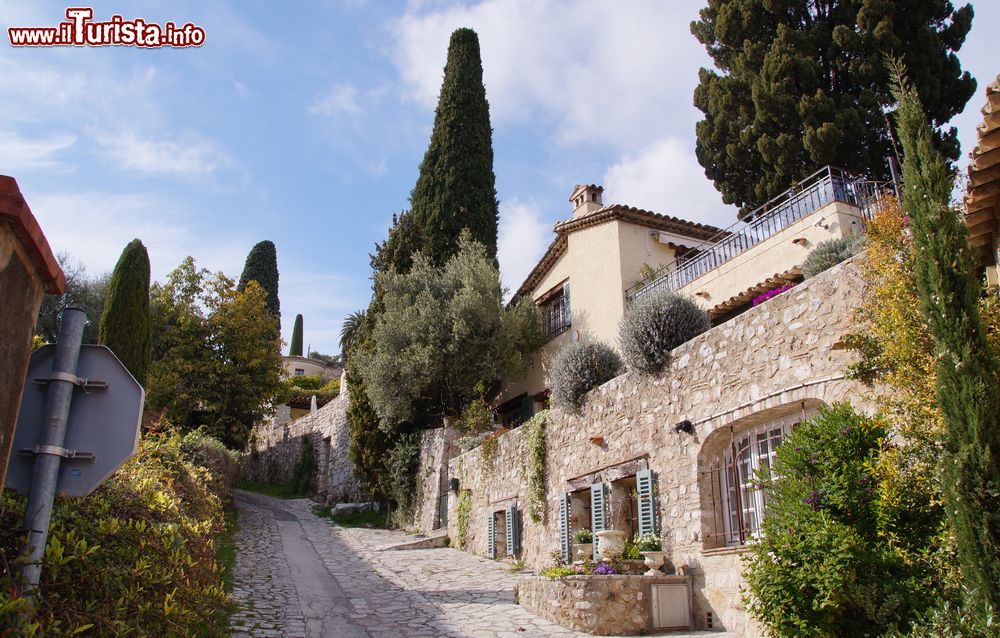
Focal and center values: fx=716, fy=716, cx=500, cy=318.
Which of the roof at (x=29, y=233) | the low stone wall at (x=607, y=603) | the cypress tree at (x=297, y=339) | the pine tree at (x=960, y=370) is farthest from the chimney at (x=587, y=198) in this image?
the cypress tree at (x=297, y=339)

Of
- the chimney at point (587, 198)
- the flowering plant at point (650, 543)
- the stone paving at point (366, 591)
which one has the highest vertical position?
the chimney at point (587, 198)

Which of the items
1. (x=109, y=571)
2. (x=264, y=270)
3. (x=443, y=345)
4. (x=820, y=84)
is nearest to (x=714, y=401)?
(x=109, y=571)

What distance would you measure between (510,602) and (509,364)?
32.9ft

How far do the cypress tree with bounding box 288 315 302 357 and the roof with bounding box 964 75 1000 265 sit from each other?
5539 cm

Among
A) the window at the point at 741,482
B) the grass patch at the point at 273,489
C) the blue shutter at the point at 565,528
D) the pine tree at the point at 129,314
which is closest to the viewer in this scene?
the window at the point at 741,482

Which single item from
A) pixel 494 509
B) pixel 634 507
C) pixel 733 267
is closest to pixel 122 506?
pixel 634 507

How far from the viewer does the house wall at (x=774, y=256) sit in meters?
13.1

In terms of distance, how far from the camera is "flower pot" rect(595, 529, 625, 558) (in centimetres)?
1003

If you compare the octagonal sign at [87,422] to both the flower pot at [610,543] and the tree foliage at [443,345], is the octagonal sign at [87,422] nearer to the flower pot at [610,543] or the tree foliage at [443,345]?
the flower pot at [610,543]

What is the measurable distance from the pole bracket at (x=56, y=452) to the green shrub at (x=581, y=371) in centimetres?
1022

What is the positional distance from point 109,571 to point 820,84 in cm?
1959

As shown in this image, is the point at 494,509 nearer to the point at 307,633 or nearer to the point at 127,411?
the point at 307,633

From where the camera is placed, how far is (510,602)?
10.7 meters

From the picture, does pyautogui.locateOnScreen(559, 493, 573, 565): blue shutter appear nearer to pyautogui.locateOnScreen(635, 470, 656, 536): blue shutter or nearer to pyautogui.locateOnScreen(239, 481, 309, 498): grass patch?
pyautogui.locateOnScreen(635, 470, 656, 536): blue shutter
